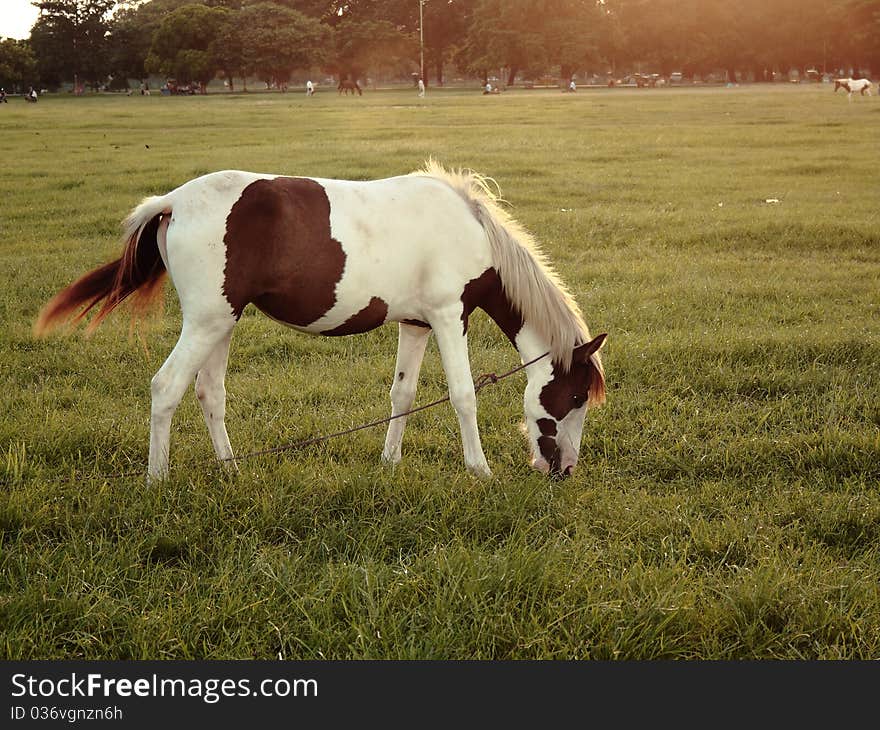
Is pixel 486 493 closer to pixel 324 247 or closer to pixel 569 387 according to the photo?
pixel 569 387

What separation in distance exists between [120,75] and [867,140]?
82.0 meters

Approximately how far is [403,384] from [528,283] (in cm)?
97

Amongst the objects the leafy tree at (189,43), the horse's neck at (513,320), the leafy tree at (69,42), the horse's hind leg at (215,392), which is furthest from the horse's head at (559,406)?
the leafy tree at (69,42)

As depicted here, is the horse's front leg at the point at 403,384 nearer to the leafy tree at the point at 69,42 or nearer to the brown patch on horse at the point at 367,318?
the brown patch on horse at the point at 367,318

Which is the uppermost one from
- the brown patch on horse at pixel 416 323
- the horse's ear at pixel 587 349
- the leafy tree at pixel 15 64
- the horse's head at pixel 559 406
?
the leafy tree at pixel 15 64

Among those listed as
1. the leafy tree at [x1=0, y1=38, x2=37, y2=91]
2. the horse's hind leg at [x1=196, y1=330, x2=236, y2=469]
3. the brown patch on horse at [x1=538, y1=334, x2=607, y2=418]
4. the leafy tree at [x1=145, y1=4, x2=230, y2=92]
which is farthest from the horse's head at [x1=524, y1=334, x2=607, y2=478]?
the leafy tree at [x1=0, y1=38, x2=37, y2=91]

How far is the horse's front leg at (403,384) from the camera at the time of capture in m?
4.77

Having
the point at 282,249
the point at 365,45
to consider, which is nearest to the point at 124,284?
the point at 282,249

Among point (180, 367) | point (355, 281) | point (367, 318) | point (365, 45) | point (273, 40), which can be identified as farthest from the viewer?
point (365, 45)

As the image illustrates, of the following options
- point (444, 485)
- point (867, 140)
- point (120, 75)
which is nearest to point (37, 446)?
point (444, 485)

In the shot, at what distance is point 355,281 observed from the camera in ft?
13.9

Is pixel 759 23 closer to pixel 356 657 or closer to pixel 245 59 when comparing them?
pixel 245 59

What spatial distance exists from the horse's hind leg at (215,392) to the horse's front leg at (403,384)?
Answer: 0.93 meters

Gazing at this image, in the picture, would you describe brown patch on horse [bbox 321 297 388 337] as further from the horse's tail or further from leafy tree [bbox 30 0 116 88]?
leafy tree [bbox 30 0 116 88]
